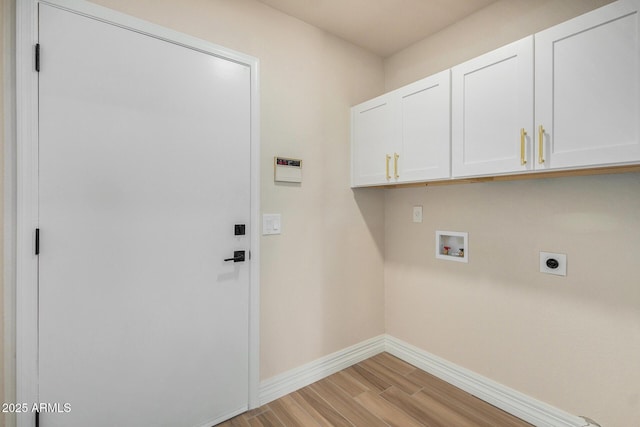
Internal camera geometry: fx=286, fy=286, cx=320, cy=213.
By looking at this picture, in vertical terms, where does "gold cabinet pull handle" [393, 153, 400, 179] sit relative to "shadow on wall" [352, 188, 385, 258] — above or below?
above

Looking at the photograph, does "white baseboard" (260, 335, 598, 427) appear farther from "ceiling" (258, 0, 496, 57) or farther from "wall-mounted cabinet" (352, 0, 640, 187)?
"ceiling" (258, 0, 496, 57)

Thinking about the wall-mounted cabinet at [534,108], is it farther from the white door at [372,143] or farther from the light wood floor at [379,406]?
the light wood floor at [379,406]

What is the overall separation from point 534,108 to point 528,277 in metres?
1.02

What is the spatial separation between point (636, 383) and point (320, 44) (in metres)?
2.82

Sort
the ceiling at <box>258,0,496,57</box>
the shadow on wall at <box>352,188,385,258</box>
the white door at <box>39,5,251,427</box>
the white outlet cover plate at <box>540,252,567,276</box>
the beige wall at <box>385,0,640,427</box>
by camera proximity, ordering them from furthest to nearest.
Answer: the shadow on wall at <box>352,188,385,258</box>, the ceiling at <box>258,0,496,57</box>, the white outlet cover plate at <box>540,252,567,276</box>, the beige wall at <box>385,0,640,427</box>, the white door at <box>39,5,251,427</box>

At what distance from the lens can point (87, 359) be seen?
140cm

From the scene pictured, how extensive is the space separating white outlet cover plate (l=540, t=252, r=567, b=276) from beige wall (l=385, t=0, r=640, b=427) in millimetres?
30

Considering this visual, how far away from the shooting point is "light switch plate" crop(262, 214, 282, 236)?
1967mm

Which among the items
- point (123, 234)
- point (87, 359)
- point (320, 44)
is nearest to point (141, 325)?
point (87, 359)

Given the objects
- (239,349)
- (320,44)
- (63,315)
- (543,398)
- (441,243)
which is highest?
(320,44)

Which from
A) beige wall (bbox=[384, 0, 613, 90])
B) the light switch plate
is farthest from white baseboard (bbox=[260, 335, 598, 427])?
beige wall (bbox=[384, 0, 613, 90])

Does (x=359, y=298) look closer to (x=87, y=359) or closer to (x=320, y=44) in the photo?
(x=87, y=359)

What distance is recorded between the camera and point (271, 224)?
200cm

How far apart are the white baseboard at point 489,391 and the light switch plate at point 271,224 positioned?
1543 mm
